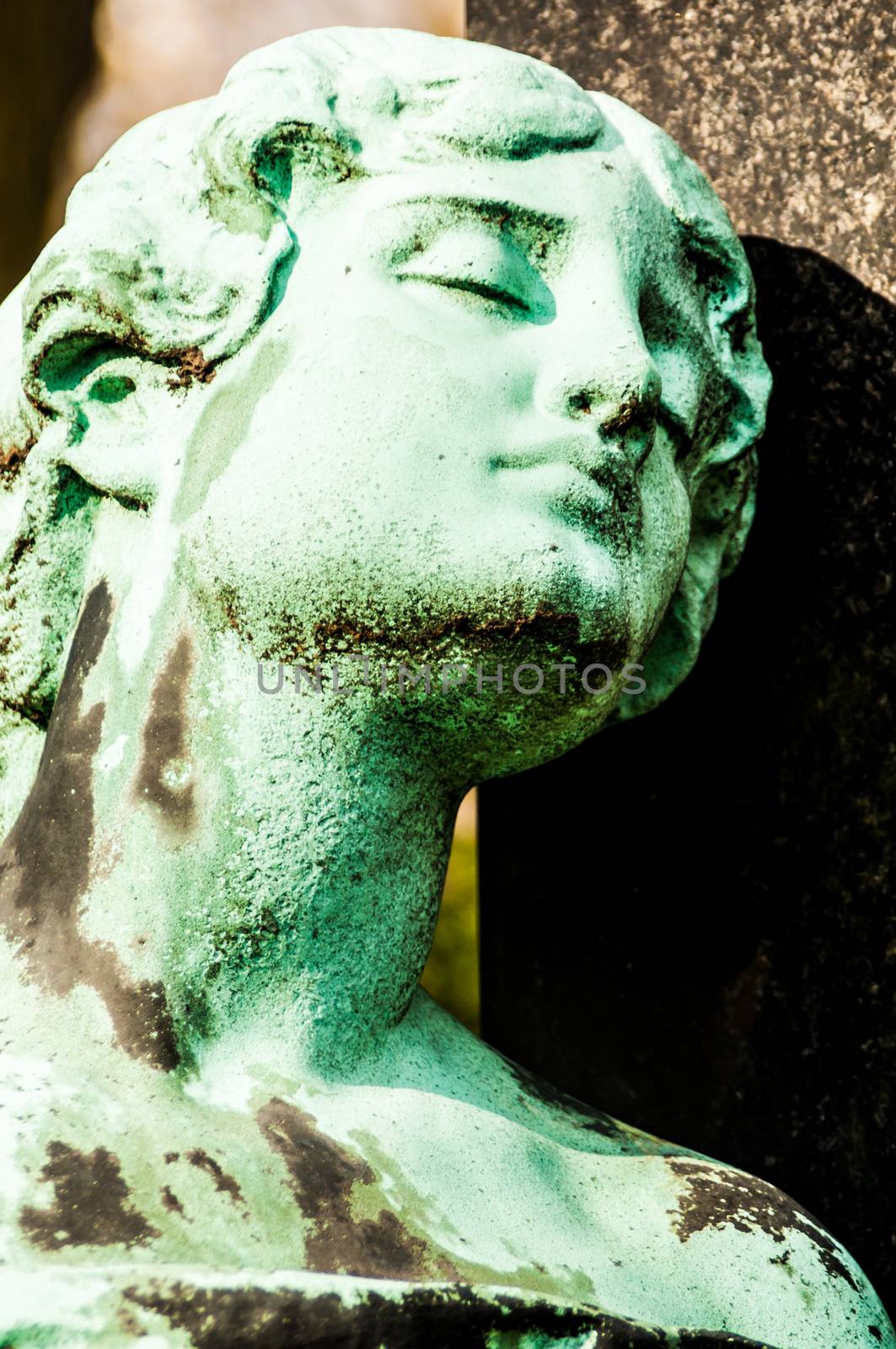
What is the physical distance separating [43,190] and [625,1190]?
444cm

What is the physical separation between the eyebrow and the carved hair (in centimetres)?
5

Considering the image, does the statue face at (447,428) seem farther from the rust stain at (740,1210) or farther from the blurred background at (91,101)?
the blurred background at (91,101)

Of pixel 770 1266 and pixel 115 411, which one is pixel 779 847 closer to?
pixel 770 1266

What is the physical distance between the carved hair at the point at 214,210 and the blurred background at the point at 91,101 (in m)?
2.96

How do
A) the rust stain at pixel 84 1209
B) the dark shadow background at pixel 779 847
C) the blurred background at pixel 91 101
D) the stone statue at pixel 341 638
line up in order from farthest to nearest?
the blurred background at pixel 91 101 < the dark shadow background at pixel 779 847 < the stone statue at pixel 341 638 < the rust stain at pixel 84 1209

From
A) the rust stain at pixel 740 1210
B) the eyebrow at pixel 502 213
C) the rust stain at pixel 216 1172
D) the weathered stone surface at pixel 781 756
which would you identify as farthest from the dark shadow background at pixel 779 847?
the rust stain at pixel 216 1172

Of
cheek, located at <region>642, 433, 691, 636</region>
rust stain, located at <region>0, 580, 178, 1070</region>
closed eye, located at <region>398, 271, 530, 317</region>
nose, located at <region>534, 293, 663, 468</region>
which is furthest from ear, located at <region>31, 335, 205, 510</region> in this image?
cheek, located at <region>642, 433, 691, 636</region>

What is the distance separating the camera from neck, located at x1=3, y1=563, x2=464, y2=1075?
143 cm

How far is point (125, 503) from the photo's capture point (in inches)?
61.1

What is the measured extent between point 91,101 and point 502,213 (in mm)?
4587

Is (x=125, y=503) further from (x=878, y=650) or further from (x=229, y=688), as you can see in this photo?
(x=878, y=650)

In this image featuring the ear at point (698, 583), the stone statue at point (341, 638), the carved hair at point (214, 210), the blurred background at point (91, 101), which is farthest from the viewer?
the blurred background at point (91, 101)

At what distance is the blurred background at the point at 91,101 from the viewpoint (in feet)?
16.0

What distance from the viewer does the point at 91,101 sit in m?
5.61
